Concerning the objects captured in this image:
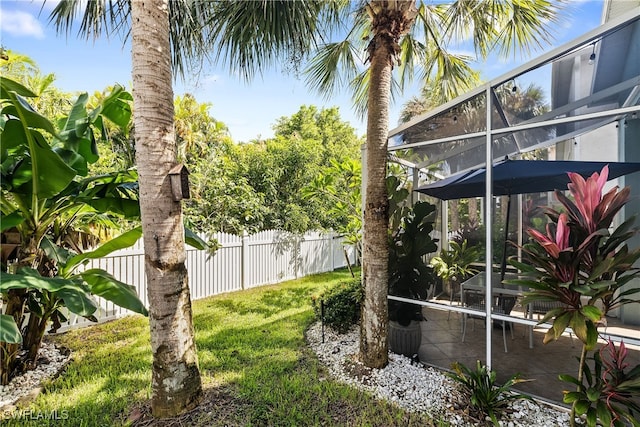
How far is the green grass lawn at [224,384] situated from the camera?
2.90 m

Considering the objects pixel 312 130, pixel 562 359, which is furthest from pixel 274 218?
pixel 312 130

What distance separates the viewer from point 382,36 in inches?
150

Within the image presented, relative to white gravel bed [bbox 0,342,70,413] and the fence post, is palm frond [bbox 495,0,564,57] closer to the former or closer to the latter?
the fence post

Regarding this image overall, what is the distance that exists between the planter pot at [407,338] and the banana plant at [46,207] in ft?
10.7

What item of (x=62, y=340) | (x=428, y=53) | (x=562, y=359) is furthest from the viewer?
(x=428, y=53)

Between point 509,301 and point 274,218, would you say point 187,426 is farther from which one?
point 274,218

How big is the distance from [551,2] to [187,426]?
22.6 feet

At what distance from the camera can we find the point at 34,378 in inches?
137

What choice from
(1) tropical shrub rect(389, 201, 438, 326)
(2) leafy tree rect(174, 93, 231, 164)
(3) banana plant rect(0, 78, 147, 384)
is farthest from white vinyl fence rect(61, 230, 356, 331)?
(1) tropical shrub rect(389, 201, 438, 326)

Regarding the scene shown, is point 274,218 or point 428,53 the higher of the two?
point 428,53

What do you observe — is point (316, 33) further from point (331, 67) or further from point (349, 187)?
point (349, 187)

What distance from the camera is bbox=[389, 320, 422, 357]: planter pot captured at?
4.27m

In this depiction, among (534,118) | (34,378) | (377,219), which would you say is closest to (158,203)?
(377,219)

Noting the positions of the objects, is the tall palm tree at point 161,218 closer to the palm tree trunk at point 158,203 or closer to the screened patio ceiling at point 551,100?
the palm tree trunk at point 158,203
